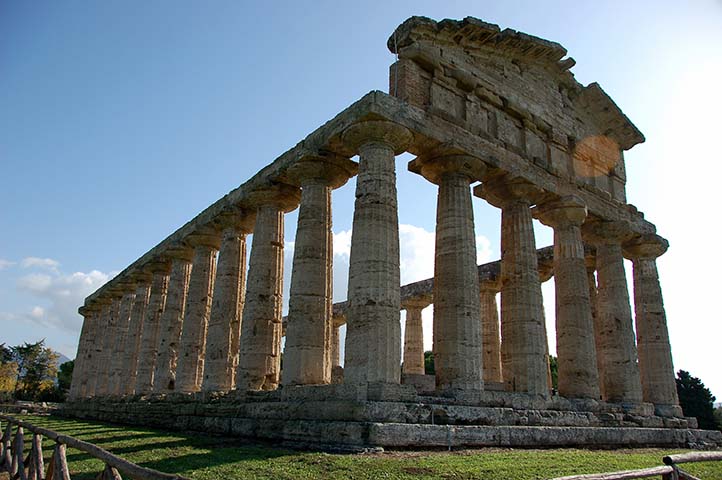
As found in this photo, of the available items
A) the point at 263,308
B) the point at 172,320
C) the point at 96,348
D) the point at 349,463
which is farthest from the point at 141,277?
the point at 349,463

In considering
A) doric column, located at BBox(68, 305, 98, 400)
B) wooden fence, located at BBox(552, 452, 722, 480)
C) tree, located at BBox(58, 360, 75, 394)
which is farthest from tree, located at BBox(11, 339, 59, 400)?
wooden fence, located at BBox(552, 452, 722, 480)

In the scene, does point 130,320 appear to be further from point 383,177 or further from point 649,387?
point 649,387

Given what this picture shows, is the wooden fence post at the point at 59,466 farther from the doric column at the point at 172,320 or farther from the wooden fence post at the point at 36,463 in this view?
the doric column at the point at 172,320

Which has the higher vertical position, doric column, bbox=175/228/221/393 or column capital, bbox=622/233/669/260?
column capital, bbox=622/233/669/260

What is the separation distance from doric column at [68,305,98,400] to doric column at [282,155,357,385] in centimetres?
2779

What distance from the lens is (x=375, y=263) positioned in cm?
1502

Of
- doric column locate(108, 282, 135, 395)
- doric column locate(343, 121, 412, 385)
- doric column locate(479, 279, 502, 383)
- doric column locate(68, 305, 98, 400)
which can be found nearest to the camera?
doric column locate(343, 121, 412, 385)

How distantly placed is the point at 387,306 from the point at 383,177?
382 cm

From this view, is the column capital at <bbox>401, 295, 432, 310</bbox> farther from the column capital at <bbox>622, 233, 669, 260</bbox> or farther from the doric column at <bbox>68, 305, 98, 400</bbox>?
the doric column at <bbox>68, 305, 98, 400</bbox>

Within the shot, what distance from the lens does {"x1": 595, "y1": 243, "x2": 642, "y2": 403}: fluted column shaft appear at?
68.4 feet

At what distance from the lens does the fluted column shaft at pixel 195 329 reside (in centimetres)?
2367

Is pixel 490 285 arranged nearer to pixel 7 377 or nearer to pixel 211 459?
pixel 211 459

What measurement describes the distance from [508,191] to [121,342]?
2460 centimetres

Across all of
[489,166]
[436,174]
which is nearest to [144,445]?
[436,174]
